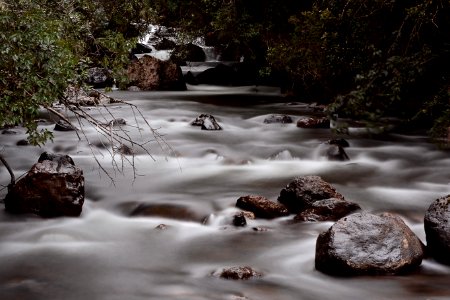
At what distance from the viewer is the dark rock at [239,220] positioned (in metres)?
5.83

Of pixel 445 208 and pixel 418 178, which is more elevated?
pixel 445 208

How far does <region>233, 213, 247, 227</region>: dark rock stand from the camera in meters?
5.83

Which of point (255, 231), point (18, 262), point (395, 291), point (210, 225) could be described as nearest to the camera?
point (395, 291)

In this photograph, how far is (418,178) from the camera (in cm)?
827

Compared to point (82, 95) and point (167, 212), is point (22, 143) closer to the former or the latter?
point (82, 95)

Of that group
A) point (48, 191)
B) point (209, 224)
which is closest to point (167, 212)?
point (209, 224)

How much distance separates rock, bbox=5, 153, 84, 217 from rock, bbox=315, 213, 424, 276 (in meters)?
3.21

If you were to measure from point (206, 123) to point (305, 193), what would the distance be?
6.20 meters

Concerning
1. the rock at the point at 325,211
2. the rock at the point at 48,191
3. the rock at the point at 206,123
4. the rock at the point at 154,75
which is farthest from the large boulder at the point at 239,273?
the rock at the point at 154,75

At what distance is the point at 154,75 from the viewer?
19.5 meters

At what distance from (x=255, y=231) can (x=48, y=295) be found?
2.34 m

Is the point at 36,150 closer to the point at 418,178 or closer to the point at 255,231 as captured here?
the point at 255,231

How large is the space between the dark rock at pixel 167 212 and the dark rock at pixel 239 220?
1.88ft

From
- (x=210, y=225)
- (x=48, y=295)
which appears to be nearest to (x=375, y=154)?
(x=210, y=225)
